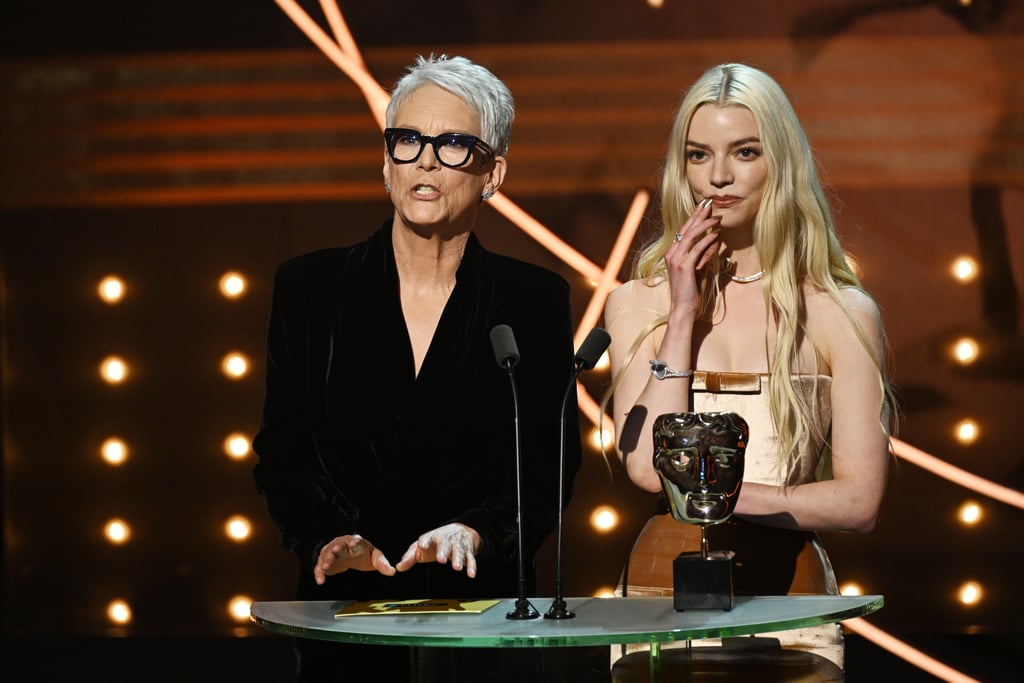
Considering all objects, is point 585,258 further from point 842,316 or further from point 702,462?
point 702,462

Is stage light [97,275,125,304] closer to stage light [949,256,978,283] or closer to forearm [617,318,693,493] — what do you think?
forearm [617,318,693,493]

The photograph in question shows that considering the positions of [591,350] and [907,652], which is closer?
[591,350]

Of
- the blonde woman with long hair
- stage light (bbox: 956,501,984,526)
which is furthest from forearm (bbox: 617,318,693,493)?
stage light (bbox: 956,501,984,526)

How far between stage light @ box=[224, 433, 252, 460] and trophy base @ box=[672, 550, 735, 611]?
3.27m

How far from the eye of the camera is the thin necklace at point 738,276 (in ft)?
10.2

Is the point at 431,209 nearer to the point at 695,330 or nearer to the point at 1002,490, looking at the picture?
the point at 695,330

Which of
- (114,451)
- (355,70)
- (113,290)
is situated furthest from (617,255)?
(114,451)

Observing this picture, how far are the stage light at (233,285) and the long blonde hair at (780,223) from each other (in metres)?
2.62

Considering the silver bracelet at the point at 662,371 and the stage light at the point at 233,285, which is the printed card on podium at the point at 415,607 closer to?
the silver bracelet at the point at 662,371

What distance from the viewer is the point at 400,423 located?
117 inches

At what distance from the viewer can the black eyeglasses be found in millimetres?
3002

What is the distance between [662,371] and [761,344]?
25 centimetres

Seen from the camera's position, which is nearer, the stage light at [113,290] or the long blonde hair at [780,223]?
the long blonde hair at [780,223]

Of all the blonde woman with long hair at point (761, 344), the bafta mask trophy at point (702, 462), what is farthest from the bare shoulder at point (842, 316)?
the bafta mask trophy at point (702, 462)
